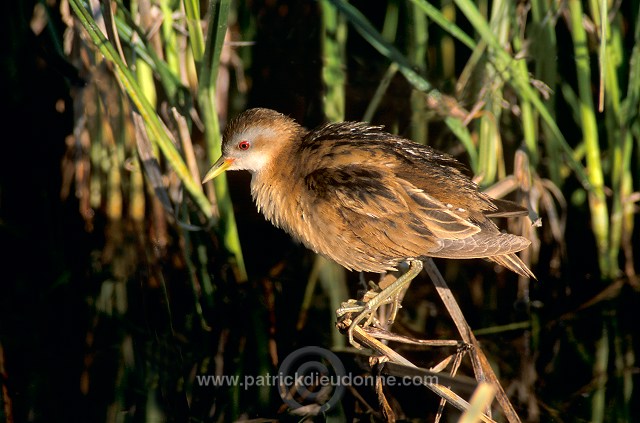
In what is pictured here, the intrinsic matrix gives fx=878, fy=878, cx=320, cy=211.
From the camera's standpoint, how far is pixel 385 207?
11.1 feet

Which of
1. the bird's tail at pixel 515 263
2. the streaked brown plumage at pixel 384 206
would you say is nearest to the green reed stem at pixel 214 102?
the streaked brown plumage at pixel 384 206

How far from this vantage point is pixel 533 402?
157 inches

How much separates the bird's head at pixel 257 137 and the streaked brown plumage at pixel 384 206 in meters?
0.21

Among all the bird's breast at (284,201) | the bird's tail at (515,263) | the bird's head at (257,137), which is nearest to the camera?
the bird's tail at (515,263)

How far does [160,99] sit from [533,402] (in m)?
2.54

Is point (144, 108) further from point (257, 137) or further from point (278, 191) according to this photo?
point (278, 191)

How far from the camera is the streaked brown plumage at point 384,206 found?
3.35 metres

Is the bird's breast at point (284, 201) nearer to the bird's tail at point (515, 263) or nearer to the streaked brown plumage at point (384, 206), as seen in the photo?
the streaked brown plumage at point (384, 206)

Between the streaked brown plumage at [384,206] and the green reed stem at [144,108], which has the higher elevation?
the green reed stem at [144,108]

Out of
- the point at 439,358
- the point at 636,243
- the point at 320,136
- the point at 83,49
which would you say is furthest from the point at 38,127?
the point at 636,243

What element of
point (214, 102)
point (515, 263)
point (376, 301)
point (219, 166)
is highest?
point (214, 102)

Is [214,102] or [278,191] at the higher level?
[214,102]

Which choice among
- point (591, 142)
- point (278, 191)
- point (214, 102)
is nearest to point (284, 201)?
point (278, 191)

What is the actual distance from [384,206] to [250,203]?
248 cm
